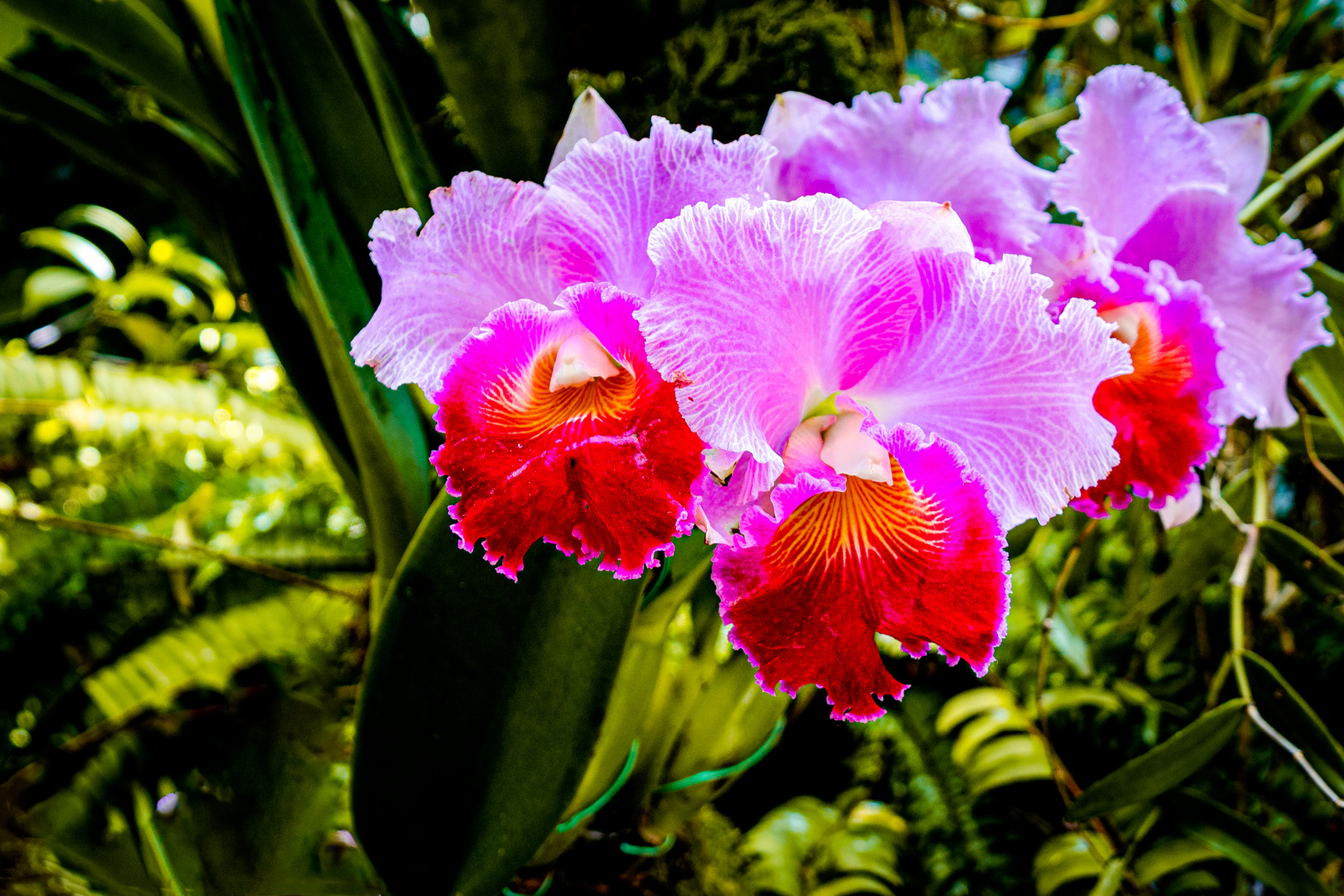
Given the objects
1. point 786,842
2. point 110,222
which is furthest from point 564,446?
point 110,222

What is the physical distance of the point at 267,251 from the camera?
0.54m

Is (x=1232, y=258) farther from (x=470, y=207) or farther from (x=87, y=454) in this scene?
(x=87, y=454)

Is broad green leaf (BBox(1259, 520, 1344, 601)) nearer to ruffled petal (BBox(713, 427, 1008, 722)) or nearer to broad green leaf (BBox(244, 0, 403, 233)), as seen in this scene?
ruffled petal (BBox(713, 427, 1008, 722))

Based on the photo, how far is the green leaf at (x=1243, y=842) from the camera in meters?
0.53

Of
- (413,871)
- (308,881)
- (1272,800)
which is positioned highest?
(413,871)

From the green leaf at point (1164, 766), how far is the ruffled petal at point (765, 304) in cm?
38

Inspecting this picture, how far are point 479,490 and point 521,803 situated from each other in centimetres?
20

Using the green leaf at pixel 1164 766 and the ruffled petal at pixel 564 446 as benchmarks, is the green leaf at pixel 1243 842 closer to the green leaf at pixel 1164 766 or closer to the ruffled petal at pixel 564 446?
the green leaf at pixel 1164 766

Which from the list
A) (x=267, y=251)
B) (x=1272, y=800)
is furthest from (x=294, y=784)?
(x=1272, y=800)

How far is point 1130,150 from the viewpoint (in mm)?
470

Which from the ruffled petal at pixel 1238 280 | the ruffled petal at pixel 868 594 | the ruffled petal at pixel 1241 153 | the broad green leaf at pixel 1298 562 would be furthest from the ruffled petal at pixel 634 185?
the broad green leaf at pixel 1298 562

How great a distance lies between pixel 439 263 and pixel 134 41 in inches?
13.5

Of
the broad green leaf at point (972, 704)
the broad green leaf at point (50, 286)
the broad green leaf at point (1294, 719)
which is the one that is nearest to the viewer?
the broad green leaf at point (1294, 719)

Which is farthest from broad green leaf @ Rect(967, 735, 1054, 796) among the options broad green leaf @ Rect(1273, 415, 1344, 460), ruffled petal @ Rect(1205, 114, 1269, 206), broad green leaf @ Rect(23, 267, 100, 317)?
broad green leaf @ Rect(23, 267, 100, 317)
